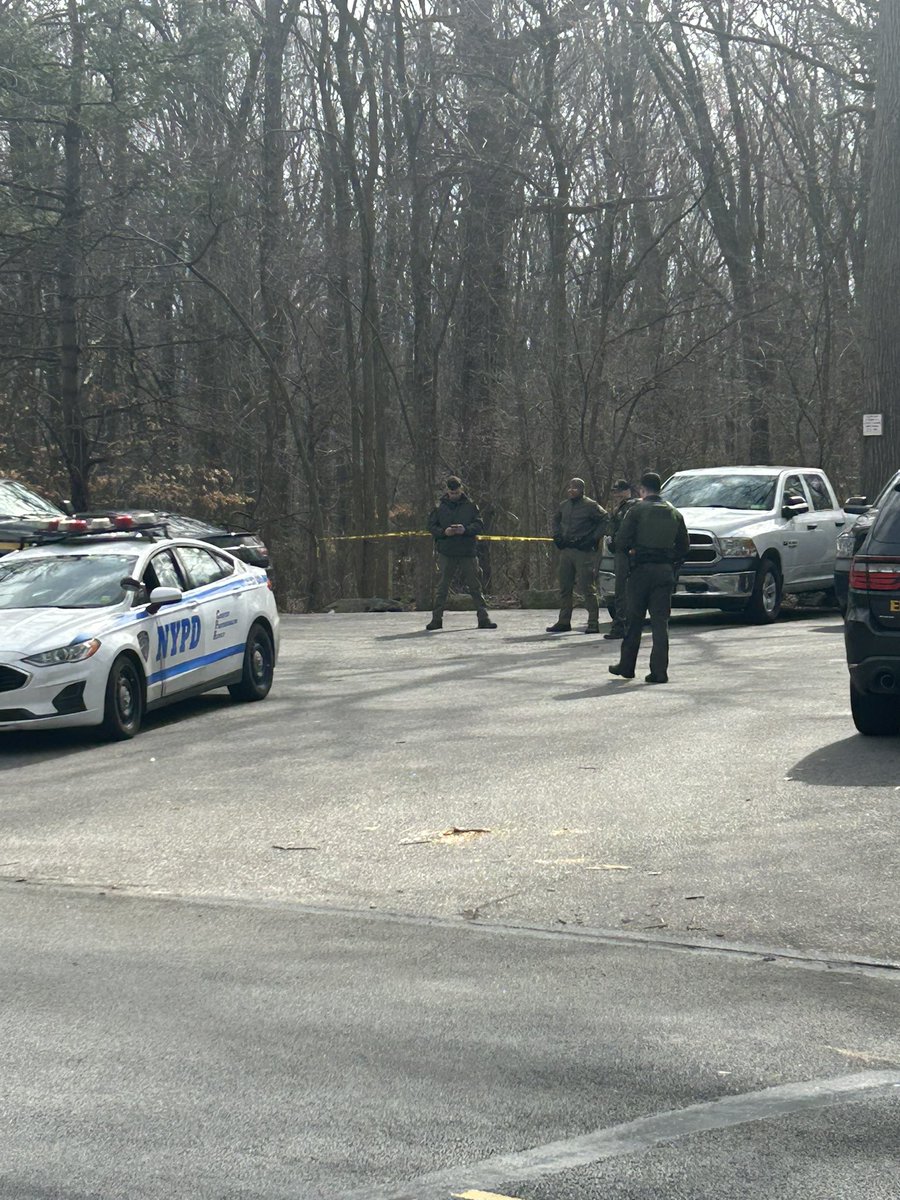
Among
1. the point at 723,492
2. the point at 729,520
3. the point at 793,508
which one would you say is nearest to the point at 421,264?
the point at 723,492

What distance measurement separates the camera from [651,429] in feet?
121

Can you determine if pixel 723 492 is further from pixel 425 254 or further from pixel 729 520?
pixel 425 254

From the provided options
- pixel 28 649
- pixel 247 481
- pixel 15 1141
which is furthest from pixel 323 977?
pixel 247 481

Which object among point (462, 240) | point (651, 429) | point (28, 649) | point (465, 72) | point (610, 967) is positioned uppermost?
point (465, 72)

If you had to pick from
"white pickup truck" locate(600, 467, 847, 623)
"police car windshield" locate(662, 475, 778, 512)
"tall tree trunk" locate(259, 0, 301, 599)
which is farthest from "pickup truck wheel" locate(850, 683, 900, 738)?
"tall tree trunk" locate(259, 0, 301, 599)

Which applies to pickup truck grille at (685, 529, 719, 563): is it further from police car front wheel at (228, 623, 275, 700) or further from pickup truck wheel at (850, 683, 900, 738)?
pickup truck wheel at (850, 683, 900, 738)

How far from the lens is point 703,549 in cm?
2175

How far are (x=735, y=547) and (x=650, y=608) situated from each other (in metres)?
6.29

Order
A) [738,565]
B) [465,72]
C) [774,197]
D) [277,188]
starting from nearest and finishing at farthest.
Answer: [738,565]
[465,72]
[277,188]
[774,197]

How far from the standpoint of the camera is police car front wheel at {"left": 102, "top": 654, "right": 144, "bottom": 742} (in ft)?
40.2

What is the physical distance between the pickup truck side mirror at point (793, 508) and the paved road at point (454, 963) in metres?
10.8

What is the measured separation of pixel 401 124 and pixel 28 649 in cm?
2687

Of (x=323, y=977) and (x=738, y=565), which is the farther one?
(x=738, y=565)

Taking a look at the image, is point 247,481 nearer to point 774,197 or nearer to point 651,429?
point 651,429
